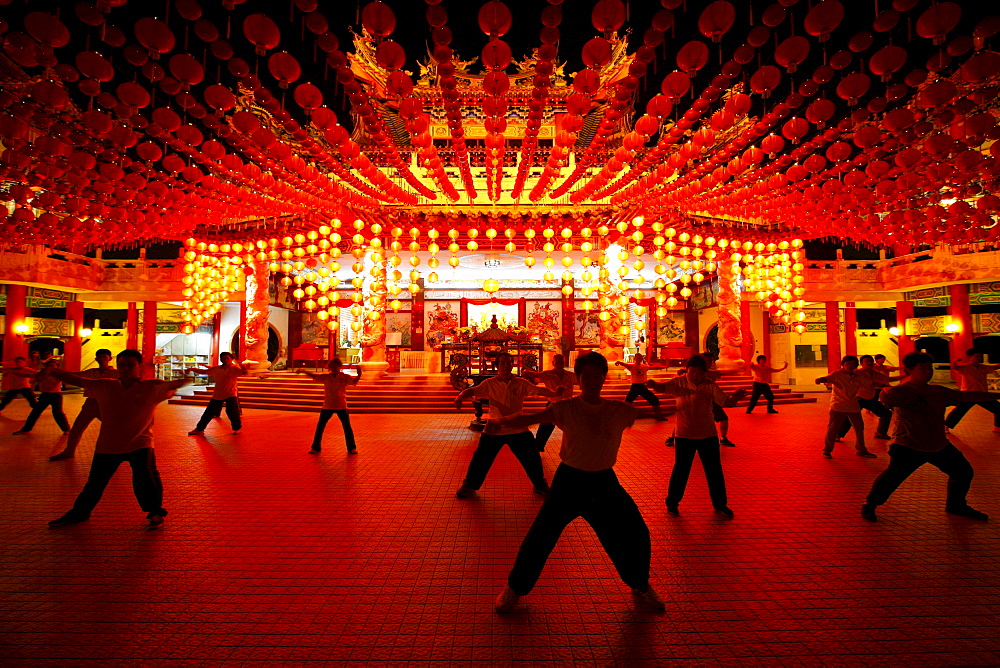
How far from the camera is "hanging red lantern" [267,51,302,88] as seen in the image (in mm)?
4730

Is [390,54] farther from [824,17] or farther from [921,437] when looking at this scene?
[921,437]

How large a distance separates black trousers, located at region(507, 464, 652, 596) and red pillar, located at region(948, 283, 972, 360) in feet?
57.7

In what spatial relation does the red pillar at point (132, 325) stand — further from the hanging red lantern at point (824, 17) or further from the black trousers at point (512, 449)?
the hanging red lantern at point (824, 17)

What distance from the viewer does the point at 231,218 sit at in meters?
11.5

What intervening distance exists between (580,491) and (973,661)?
5.76 feet

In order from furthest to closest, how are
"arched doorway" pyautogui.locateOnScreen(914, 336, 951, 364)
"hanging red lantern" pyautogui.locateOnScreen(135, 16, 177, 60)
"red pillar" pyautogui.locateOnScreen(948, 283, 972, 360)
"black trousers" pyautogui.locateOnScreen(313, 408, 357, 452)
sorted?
1. "arched doorway" pyautogui.locateOnScreen(914, 336, 951, 364)
2. "red pillar" pyautogui.locateOnScreen(948, 283, 972, 360)
3. "black trousers" pyautogui.locateOnScreen(313, 408, 357, 452)
4. "hanging red lantern" pyautogui.locateOnScreen(135, 16, 177, 60)

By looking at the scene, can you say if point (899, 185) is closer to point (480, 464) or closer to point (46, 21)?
point (480, 464)

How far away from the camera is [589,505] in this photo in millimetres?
2676

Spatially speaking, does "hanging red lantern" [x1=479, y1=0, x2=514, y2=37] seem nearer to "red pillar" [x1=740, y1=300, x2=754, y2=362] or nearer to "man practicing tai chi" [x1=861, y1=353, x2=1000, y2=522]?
"man practicing tai chi" [x1=861, y1=353, x2=1000, y2=522]

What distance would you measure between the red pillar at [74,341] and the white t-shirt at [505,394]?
1942 cm

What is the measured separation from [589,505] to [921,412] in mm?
2933

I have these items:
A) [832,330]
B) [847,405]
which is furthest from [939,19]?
[832,330]

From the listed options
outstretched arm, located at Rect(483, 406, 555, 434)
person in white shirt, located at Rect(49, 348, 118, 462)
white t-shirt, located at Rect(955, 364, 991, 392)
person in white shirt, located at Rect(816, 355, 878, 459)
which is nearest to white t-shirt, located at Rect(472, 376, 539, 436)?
outstretched arm, located at Rect(483, 406, 555, 434)

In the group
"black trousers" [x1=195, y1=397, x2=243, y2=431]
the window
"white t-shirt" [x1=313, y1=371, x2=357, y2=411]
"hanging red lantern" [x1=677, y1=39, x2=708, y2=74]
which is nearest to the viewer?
"hanging red lantern" [x1=677, y1=39, x2=708, y2=74]
